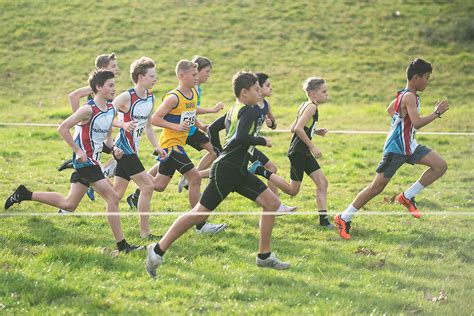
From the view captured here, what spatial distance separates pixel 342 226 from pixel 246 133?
253 centimetres

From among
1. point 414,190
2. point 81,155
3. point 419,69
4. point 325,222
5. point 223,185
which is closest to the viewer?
point 223,185

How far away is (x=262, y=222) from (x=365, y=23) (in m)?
24.0

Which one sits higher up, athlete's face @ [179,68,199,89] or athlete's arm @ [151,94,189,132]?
athlete's face @ [179,68,199,89]

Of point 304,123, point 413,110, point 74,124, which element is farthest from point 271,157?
point 74,124

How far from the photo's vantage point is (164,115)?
367 inches

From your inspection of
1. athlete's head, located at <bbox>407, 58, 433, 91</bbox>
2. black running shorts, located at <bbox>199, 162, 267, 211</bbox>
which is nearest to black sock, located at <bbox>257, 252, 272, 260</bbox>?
black running shorts, located at <bbox>199, 162, 267, 211</bbox>

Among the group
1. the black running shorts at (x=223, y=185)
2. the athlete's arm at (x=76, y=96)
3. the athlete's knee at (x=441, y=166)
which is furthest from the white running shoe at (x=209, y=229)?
the athlete's knee at (x=441, y=166)

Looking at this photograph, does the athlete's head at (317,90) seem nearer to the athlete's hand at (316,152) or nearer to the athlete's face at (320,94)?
the athlete's face at (320,94)

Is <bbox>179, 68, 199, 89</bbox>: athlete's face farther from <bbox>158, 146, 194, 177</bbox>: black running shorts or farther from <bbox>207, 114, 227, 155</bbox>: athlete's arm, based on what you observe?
<bbox>207, 114, 227, 155</bbox>: athlete's arm

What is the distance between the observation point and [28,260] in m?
7.62

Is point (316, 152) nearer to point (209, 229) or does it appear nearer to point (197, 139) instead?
point (209, 229)

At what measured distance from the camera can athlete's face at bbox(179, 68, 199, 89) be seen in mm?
9328

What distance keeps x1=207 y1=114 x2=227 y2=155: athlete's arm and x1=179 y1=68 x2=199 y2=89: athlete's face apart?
1.02 metres

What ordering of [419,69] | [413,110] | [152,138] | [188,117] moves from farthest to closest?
[188,117] → [419,69] → [413,110] → [152,138]
